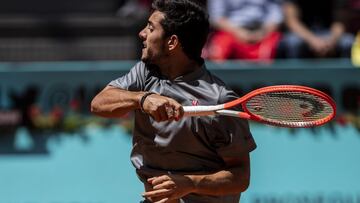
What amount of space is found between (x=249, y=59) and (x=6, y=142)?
7.64 ft

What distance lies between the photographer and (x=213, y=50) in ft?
27.4

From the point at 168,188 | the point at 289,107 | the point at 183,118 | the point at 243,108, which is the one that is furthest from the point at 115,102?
the point at 289,107

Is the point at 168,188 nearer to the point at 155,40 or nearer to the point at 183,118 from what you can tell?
the point at 183,118

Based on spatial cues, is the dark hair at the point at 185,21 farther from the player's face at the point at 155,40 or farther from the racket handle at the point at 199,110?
the racket handle at the point at 199,110

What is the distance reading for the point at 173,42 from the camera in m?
3.97

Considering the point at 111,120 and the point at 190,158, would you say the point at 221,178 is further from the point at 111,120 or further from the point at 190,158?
the point at 111,120

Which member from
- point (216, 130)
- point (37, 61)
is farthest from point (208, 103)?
point (37, 61)

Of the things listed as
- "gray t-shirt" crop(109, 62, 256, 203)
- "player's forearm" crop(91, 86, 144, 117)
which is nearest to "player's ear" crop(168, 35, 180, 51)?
"gray t-shirt" crop(109, 62, 256, 203)

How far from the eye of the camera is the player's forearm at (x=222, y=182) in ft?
12.8

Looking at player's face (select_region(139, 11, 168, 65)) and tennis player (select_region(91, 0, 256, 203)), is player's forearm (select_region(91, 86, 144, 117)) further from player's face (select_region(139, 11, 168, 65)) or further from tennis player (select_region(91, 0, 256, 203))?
player's face (select_region(139, 11, 168, 65))

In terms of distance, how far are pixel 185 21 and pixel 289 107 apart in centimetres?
61

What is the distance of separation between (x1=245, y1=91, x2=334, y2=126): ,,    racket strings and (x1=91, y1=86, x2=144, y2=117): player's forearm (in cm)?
51

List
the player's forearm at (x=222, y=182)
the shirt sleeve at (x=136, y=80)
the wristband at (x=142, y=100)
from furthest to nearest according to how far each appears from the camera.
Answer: the shirt sleeve at (x=136, y=80)
the player's forearm at (x=222, y=182)
the wristband at (x=142, y=100)

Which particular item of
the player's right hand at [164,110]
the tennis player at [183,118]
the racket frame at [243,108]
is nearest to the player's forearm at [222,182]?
the tennis player at [183,118]
